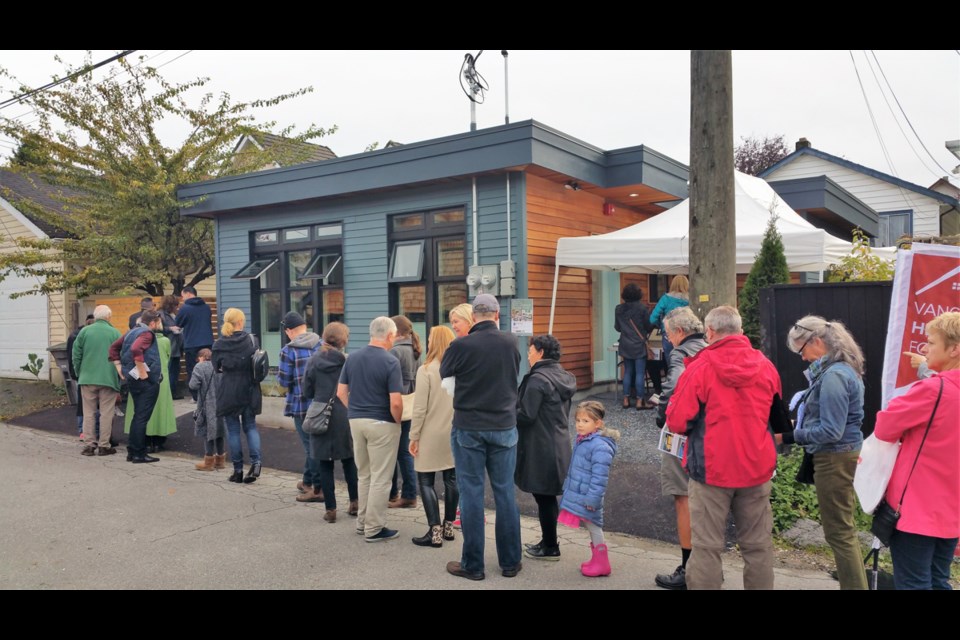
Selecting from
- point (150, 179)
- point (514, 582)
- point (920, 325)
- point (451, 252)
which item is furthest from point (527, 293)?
point (150, 179)

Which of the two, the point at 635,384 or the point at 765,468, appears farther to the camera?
the point at 635,384

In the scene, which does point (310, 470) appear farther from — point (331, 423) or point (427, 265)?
point (427, 265)

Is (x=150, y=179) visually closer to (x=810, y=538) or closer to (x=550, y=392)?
(x=550, y=392)

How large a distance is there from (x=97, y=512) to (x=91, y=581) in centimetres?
178

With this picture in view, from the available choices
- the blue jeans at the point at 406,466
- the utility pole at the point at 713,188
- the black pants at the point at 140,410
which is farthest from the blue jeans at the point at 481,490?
the black pants at the point at 140,410

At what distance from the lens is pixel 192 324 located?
10773mm

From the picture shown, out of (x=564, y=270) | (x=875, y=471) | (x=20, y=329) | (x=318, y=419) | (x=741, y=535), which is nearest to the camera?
(x=875, y=471)

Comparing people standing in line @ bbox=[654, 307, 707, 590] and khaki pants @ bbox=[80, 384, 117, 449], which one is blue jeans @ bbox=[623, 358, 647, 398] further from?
khaki pants @ bbox=[80, 384, 117, 449]

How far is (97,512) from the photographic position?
6.02 m

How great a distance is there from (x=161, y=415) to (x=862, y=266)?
8.76 m

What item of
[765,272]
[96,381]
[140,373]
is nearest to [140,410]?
[140,373]

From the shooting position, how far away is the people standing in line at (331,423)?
18.9 feet

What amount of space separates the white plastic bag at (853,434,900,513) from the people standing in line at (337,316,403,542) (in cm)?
314

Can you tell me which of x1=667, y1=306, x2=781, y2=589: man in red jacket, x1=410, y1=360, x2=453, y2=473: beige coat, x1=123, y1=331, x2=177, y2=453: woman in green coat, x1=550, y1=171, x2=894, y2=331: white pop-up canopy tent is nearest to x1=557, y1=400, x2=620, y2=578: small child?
x1=667, y1=306, x2=781, y2=589: man in red jacket
